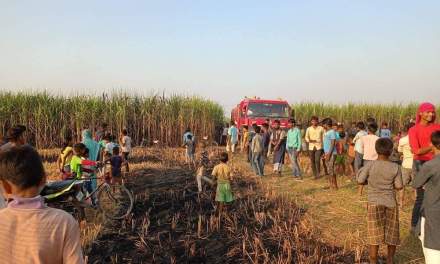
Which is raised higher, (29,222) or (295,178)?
(29,222)

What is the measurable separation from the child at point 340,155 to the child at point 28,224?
1033 centimetres

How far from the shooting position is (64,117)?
68.5 feet

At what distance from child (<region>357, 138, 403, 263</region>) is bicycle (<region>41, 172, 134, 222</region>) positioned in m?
3.95

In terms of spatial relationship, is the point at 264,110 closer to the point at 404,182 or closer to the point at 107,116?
the point at 107,116

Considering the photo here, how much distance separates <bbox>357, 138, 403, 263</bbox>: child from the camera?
5.25 m

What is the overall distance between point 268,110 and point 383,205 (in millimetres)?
14089

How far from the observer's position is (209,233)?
21.3 feet

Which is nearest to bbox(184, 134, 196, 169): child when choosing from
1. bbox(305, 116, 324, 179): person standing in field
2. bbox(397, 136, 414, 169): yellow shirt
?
bbox(305, 116, 324, 179): person standing in field

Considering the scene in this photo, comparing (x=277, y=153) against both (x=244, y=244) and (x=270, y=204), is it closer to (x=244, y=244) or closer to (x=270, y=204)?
(x=270, y=204)

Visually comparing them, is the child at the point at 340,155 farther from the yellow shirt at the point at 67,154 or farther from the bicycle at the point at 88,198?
the yellow shirt at the point at 67,154

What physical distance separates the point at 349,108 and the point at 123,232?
24.8 metres

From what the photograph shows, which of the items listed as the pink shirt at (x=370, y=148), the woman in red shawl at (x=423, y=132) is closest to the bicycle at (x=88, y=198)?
the woman in red shawl at (x=423, y=132)

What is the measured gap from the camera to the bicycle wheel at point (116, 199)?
7805 mm

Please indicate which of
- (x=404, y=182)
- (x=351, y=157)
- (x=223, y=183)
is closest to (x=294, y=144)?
(x=351, y=157)
